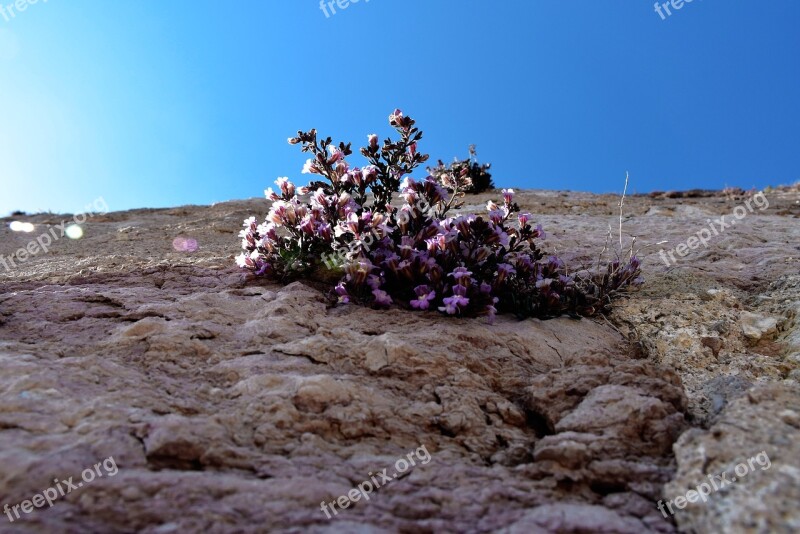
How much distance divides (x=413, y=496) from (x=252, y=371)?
41.8 inches

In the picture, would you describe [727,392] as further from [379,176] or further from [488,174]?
[488,174]

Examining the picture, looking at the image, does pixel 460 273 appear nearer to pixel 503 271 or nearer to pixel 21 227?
pixel 503 271

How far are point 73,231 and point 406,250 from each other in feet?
18.5

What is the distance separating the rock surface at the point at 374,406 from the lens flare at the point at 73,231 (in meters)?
3.22

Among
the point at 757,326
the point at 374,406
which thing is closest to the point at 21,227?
the point at 374,406

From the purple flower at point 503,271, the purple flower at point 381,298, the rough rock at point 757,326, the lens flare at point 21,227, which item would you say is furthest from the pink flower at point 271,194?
the lens flare at point 21,227

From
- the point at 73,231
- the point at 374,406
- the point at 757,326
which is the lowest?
the point at 374,406

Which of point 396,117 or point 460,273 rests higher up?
point 396,117

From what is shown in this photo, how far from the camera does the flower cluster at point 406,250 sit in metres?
3.54

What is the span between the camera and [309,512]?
1587mm

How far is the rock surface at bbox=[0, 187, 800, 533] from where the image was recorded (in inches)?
62.5

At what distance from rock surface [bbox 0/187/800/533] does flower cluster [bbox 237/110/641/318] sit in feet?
0.59

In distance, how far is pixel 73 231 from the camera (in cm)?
724

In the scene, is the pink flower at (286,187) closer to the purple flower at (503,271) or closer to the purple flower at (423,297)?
the purple flower at (423,297)
